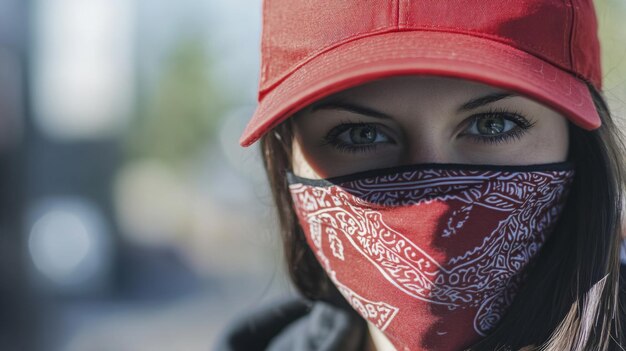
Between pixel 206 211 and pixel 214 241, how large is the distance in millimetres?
2957

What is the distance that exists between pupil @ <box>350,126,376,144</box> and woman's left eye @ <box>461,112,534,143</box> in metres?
0.20

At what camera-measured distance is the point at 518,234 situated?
1.66 meters

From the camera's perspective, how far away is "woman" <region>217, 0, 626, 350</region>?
5.13ft

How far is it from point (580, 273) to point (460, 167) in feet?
1.11

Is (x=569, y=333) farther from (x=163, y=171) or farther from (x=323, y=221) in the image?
(x=163, y=171)

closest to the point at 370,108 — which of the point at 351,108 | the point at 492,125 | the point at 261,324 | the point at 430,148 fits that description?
the point at 351,108

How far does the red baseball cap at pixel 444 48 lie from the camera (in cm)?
150

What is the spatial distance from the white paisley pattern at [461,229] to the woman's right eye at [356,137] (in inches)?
4.0

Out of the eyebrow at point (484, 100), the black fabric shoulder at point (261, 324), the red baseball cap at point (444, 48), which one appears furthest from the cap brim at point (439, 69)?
the black fabric shoulder at point (261, 324)

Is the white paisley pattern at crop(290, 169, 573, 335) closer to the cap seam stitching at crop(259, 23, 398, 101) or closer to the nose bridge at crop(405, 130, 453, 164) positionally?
the nose bridge at crop(405, 130, 453, 164)

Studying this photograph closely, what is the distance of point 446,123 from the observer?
165cm

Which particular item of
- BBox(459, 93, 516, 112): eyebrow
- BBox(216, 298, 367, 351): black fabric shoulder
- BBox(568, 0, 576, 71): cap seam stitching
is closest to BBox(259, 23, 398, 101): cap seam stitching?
BBox(459, 93, 516, 112): eyebrow

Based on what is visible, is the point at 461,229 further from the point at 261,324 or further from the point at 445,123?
the point at 261,324

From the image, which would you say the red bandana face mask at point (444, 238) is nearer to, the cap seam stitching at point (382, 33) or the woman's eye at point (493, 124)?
the woman's eye at point (493, 124)
